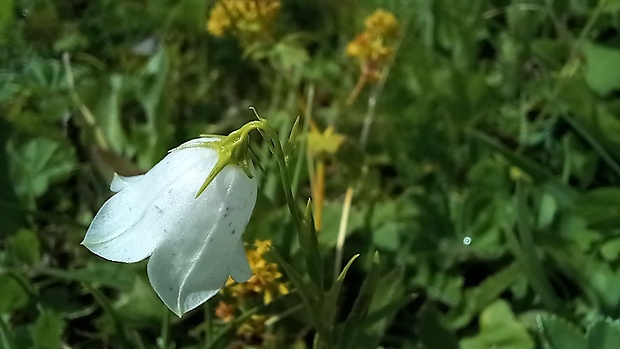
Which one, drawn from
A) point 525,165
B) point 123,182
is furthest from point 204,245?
point 525,165

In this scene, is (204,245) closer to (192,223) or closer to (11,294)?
(192,223)

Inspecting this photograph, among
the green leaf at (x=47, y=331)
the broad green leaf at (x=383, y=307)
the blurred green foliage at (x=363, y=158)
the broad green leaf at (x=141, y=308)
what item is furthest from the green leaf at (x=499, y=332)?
the green leaf at (x=47, y=331)

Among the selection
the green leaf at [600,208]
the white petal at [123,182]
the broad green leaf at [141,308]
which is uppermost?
the white petal at [123,182]

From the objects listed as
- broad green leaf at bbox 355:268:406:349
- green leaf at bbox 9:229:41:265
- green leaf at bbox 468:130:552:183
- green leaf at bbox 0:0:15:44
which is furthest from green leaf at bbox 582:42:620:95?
green leaf at bbox 0:0:15:44

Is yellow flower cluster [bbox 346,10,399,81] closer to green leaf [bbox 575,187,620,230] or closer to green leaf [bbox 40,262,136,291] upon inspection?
green leaf [bbox 575,187,620,230]

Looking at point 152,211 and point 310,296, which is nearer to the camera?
point 152,211

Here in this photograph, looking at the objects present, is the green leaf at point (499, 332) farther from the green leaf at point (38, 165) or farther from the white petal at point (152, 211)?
the green leaf at point (38, 165)
